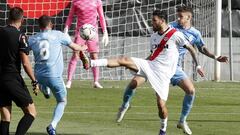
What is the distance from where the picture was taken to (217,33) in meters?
22.8

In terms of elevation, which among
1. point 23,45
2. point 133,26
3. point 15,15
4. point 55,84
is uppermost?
point 15,15

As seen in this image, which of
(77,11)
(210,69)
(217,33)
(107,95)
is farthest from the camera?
(210,69)

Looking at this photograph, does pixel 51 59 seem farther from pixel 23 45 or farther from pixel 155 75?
pixel 155 75

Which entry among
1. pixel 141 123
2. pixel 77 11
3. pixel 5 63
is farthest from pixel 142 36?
pixel 5 63

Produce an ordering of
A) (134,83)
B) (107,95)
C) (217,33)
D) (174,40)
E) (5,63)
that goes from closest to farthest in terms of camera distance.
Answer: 1. (5,63)
2. (174,40)
3. (134,83)
4. (107,95)
5. (217,33)

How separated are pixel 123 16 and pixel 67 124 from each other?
446 inches

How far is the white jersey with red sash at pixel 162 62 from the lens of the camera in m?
11.7

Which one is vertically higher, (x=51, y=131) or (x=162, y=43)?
(x=162, y=43)

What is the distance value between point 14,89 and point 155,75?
2.39m

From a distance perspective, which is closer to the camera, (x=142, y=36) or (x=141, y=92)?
(x=141, y=92)

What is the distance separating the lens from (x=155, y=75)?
1173 cm

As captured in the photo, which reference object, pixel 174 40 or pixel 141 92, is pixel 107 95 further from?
pixel 174 40

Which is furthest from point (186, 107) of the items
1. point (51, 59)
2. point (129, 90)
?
point (51, 59)

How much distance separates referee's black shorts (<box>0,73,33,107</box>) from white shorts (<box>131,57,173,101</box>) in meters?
2.03
